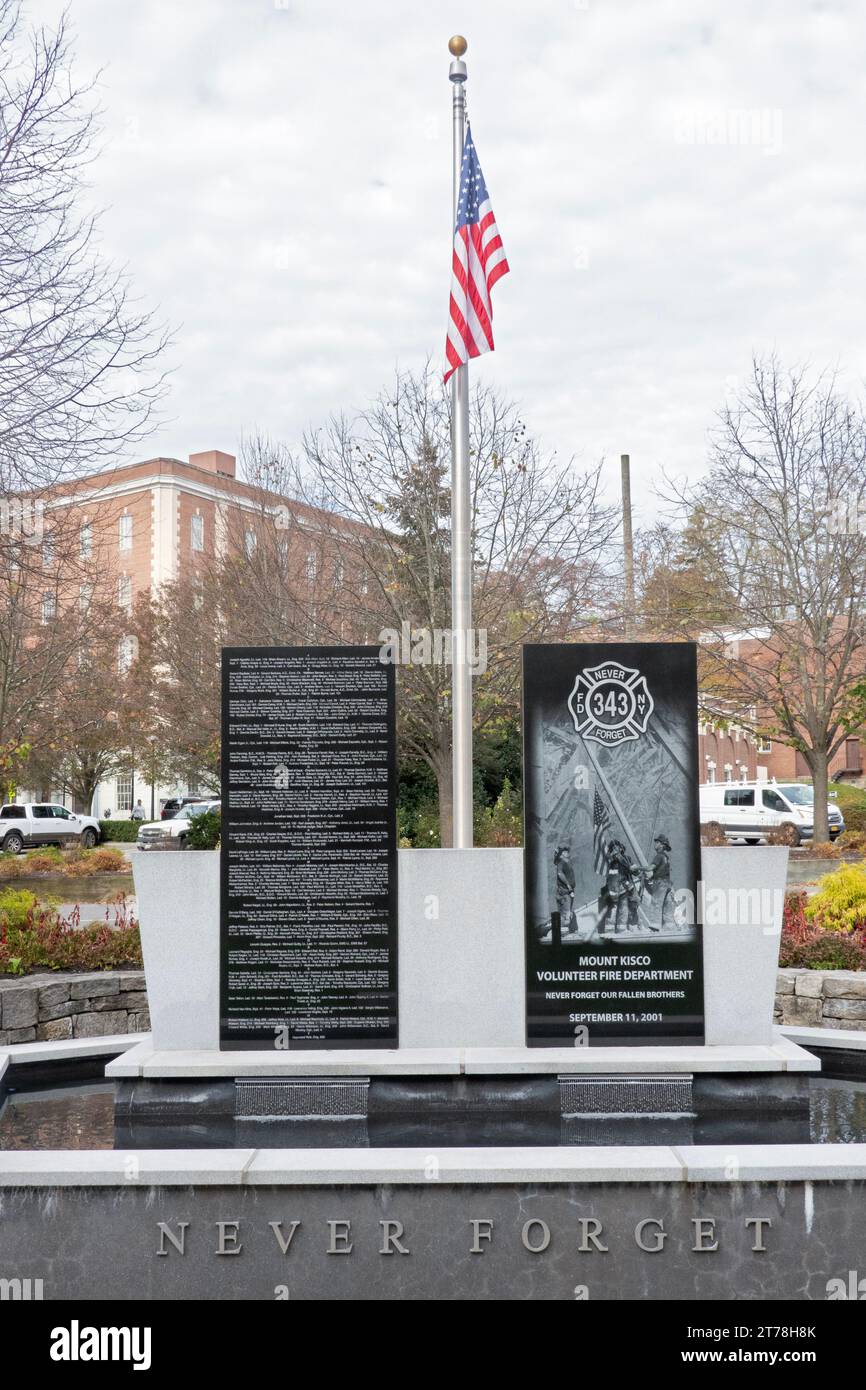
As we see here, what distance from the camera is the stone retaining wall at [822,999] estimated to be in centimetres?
882

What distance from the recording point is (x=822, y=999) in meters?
8.95

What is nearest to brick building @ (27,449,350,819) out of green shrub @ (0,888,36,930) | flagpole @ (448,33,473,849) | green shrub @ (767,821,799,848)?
Answer: green shrub @ (767,821,799,848)

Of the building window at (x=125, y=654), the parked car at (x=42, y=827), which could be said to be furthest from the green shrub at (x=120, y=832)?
the building window at (x=125, y=654)

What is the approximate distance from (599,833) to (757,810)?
1025 inches

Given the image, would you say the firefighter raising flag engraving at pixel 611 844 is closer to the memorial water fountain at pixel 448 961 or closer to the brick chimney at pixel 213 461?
the memorial water fountain at pixel 448 961

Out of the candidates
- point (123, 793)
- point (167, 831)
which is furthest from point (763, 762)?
point (167, 831)

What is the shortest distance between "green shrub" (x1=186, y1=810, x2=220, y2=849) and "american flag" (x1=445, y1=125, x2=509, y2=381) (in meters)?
13.1

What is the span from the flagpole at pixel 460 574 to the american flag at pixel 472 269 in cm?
21

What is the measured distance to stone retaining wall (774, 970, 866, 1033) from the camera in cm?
882

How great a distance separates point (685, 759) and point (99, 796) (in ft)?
162

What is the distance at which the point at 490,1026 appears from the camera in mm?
6969

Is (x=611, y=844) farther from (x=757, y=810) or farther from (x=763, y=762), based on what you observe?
(x=763, y=762)
